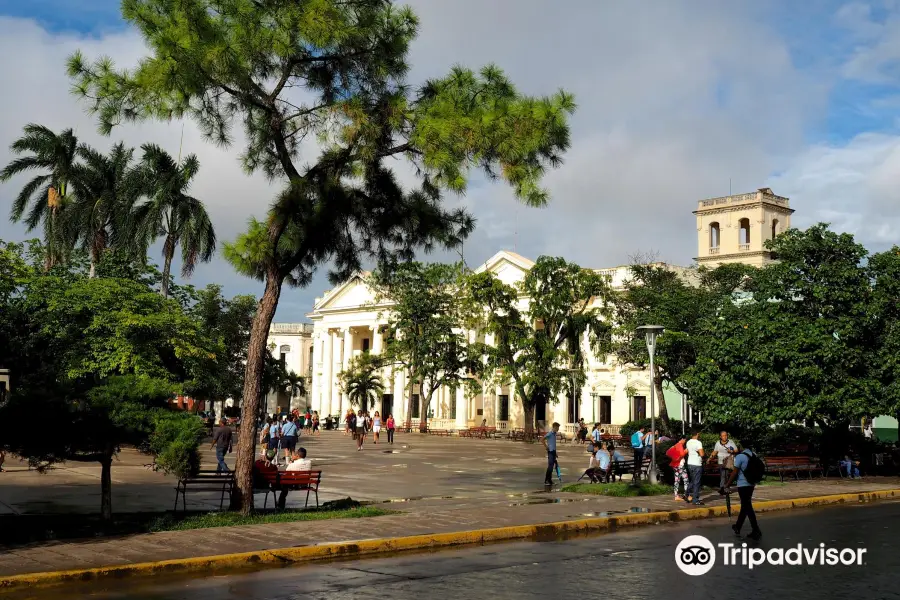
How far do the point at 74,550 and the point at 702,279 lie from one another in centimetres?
4747

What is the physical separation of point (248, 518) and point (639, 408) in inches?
2106

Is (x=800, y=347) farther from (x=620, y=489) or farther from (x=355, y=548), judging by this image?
(x=355, y=548)

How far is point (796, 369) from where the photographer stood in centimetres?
2686

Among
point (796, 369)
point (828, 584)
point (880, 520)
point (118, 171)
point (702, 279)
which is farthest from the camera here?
point (702, 279)

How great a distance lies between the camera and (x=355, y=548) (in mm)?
11773

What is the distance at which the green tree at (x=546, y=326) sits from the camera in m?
50.5

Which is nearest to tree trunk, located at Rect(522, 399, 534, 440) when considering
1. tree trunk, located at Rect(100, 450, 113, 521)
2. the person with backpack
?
the person with backpack

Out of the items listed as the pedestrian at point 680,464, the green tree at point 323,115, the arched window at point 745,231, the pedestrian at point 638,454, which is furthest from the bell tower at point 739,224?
the green tree at point 323,115

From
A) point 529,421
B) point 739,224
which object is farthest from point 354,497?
point 739,224

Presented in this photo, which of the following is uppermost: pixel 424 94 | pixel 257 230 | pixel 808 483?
pixel 424 94

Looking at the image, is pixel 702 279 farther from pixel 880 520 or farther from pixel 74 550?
pixel 74 550

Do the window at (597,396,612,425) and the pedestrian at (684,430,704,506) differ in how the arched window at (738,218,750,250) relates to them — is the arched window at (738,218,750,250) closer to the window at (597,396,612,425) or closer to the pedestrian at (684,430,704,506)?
the window at (597,396,612,425)

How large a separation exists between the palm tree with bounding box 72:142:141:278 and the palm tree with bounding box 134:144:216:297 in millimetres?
605

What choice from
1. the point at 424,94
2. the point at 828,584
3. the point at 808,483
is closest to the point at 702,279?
the point at 808,483
